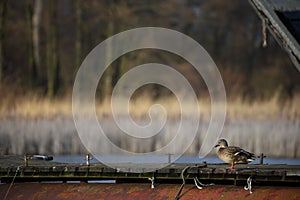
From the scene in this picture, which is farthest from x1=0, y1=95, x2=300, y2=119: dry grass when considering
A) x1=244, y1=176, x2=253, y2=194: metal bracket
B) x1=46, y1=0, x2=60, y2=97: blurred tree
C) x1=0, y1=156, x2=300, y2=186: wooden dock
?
x1=244, y1=176, x2=253, y2=194: metal bracket

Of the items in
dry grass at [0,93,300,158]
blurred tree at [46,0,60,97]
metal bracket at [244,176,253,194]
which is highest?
blurred tree at [46,0,60,97]

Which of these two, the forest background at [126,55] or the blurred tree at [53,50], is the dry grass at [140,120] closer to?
the forest background at [126,55]

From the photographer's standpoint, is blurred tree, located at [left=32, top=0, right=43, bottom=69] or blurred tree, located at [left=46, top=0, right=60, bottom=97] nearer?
blurred tree, located at [left=46, top=0, right=60, bottom=97]

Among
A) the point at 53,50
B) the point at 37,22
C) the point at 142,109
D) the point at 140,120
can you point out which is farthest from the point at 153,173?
the point at 37,22

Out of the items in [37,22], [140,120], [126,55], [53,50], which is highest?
[37,22]

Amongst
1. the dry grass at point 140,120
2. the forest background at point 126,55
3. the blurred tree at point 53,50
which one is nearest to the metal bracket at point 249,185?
the dry grass at point 140,120

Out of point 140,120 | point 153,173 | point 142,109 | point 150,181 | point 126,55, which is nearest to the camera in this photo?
point 153,173

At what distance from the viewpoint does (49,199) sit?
9.28m

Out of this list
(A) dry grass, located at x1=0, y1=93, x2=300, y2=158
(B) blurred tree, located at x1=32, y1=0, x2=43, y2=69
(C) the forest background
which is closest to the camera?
(A) dry grass, located at x1=0, y1=93, x2=300, y2=158

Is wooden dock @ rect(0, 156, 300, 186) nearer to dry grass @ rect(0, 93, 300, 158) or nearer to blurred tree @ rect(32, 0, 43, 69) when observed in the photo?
dry grass @ rect(0, 93, 300, 158)

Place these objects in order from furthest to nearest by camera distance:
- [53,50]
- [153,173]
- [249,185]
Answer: [53,50] < [153,173] < [249,185]

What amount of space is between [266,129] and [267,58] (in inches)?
755

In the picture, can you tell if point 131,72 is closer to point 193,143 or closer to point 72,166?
point 193,143

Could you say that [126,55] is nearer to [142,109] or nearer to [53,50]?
[53,50]
